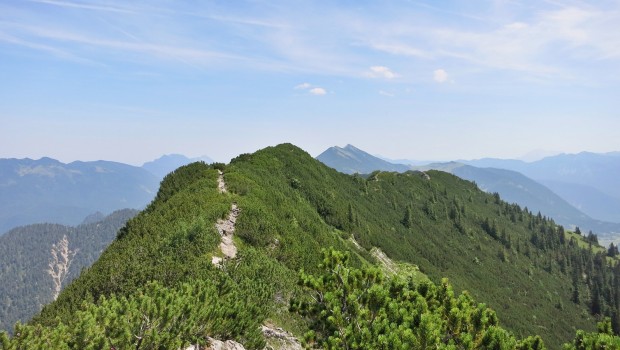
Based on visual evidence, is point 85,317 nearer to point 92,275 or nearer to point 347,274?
point 347,274

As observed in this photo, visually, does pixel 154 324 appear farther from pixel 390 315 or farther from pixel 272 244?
pixel 272 244

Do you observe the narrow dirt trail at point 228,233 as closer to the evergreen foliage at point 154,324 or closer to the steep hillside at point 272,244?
the steep hillside at point 272,244

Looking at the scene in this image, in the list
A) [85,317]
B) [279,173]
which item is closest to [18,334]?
[85,317]

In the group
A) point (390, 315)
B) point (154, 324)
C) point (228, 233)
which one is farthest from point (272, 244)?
point (390, 315)

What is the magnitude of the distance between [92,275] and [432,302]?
29.2m

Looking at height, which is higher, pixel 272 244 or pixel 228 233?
pixel 228 233

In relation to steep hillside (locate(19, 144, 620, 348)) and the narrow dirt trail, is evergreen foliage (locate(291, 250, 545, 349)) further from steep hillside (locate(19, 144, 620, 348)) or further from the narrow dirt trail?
the narrow dirt trail

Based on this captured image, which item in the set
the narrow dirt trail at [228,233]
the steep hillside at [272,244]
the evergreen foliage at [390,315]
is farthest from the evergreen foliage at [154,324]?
the narrow dirt trail at [228,233]

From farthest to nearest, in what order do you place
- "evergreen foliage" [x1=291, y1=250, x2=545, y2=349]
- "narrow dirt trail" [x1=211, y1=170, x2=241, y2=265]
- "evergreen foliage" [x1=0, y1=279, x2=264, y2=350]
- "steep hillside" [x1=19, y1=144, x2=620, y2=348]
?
"narrow dirt trail" [x1=211, y1=170, x2=241, y2=265]
"steep hillside" [x1=19, y1=144, x2=620, y2=348]
"evergreen foliage" [x1=0, y1=279, x2=264, y2=350]
"evergreen foliage" [x1=291, y1=250, x2=545, y2=349]

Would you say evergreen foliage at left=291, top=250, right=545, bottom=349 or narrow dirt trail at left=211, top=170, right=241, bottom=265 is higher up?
evergreen foliage at left=291, top=250, right=545, bottom=349

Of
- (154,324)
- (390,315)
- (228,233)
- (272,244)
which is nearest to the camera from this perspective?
(390,315)

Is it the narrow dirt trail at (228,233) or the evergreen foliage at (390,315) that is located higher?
the evergreen foliage at (390,315)

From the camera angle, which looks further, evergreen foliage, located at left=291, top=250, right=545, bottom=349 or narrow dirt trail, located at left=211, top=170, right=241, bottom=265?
narrow dirt trail, located at left=211, top=170, right=241, bottom=265

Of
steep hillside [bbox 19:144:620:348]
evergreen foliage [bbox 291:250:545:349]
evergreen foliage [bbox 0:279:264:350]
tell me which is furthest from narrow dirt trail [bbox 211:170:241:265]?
evergreen foliage [bbox 291:250:545:349]
